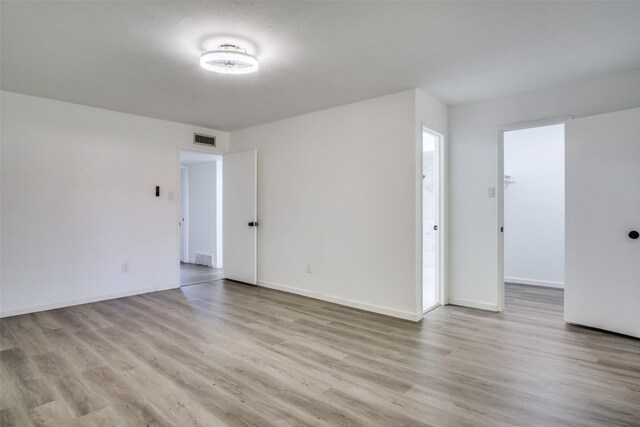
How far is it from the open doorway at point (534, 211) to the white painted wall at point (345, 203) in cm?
217

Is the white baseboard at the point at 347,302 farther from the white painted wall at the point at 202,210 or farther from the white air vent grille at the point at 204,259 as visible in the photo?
the white painted wall at the point at 202,210

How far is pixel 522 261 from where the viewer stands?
535 cm

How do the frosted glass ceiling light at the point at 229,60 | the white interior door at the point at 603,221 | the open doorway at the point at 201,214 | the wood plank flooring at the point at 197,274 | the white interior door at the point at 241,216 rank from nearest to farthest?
the frosted glass ceiling light at the point at 229,60
the white interior door at the point at 603,221
the white interior door at the point at 241,216
the wood plank flooring at the point at 197,274
the open doorway at the point at 201,214

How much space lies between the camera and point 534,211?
5.27 m

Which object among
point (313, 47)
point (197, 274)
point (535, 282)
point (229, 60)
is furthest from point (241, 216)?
point (535, 282)

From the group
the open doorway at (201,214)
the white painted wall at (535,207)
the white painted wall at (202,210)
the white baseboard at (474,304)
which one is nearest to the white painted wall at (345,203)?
the white baseboard at (474,304)

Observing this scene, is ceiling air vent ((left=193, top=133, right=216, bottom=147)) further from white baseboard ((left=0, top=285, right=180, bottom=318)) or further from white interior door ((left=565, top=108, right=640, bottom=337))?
white interior door ((left=565, top=108, right=640, bottom=337))

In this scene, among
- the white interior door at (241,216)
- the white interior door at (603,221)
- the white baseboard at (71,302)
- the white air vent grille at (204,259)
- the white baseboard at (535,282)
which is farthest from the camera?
the white air vent grille at (204,259)

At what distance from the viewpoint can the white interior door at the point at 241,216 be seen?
5.26 meters

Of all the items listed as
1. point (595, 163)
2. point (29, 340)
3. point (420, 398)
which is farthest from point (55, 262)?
point (595, 163)

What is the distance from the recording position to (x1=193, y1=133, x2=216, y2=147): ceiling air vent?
17.5 feet

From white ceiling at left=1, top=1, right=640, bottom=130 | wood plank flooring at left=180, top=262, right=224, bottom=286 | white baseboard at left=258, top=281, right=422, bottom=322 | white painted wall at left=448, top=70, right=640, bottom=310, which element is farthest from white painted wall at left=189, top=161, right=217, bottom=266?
white painted wall at left=448, top=70, right=640, bottom=310

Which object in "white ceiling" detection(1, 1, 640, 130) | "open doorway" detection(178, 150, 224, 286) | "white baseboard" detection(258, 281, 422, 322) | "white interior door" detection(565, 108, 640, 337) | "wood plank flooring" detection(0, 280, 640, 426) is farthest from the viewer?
"open doorway" detection(178, 150, 224, 286)

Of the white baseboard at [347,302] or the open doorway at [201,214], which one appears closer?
the white baseboard at [347,302]
